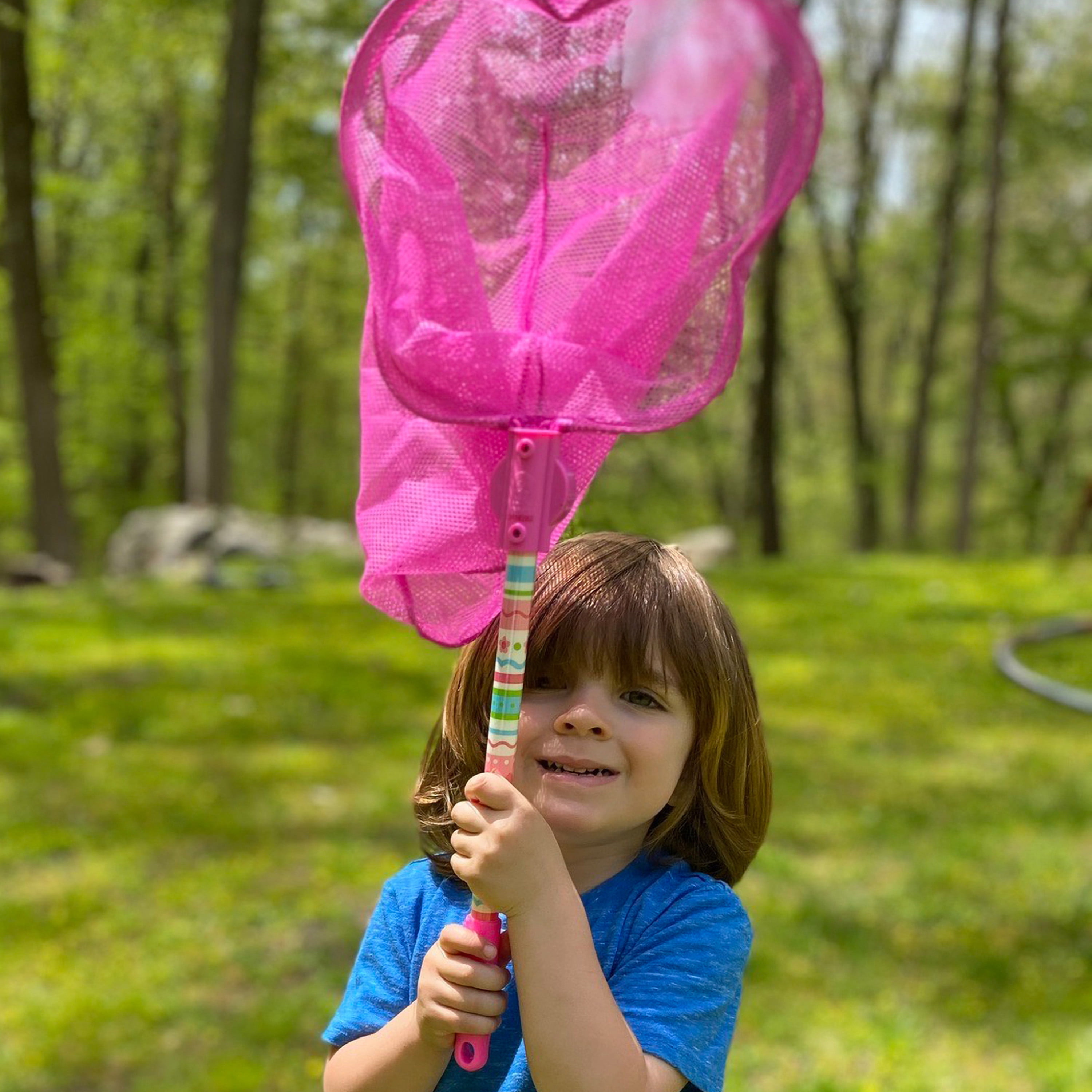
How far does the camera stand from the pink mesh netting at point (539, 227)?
1487 mm

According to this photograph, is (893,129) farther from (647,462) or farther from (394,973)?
(394,973)

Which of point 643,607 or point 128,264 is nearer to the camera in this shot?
point 643,607

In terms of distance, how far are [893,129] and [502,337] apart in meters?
23.5

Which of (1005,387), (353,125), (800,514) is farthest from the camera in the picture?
(800,514)

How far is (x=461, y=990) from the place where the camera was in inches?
54.4

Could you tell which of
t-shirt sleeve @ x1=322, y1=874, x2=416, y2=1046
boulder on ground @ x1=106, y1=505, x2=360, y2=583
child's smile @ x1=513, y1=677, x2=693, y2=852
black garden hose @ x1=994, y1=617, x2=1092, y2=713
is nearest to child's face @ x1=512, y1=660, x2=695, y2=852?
child's smile @ x1=513, y1=677, x2=693, y2=852

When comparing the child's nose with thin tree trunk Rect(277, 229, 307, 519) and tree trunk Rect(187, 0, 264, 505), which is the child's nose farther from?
thin tree trunk Rect(277, 229, 307, 519)

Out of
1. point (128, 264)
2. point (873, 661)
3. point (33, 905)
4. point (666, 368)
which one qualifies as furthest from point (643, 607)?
point (128, 264)

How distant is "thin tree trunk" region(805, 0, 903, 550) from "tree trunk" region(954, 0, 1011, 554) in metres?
4.16

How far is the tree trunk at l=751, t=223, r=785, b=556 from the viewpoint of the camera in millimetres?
14297

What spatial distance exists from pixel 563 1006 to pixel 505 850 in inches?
6.4

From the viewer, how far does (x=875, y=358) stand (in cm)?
3300

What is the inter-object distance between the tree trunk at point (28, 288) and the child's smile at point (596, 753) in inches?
428

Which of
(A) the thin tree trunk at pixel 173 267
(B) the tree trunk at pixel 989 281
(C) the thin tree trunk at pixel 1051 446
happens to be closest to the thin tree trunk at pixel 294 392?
(A) the thin tree trunk at pixel 173 267
